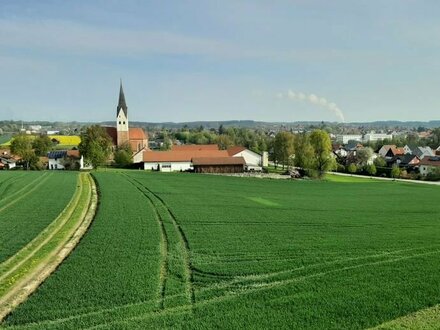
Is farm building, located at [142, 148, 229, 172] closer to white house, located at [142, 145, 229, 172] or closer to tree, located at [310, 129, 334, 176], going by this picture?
white house, located at [142, 145, 229, 172]

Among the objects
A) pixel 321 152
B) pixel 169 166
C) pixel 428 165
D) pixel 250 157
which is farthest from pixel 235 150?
pixel 428 165

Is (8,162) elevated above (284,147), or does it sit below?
below

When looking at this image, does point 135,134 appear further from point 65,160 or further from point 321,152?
point 321,152

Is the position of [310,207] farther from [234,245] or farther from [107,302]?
[107,302]

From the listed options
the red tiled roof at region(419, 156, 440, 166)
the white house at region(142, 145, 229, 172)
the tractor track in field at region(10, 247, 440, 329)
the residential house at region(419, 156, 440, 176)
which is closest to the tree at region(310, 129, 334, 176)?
the residential house at region(419, 156, 440, 176)

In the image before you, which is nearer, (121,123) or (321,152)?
(321,152)

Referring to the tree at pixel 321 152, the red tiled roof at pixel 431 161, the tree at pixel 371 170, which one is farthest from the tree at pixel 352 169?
the tree at pixel 321 152

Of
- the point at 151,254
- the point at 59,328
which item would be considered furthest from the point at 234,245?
the point at 59,328
